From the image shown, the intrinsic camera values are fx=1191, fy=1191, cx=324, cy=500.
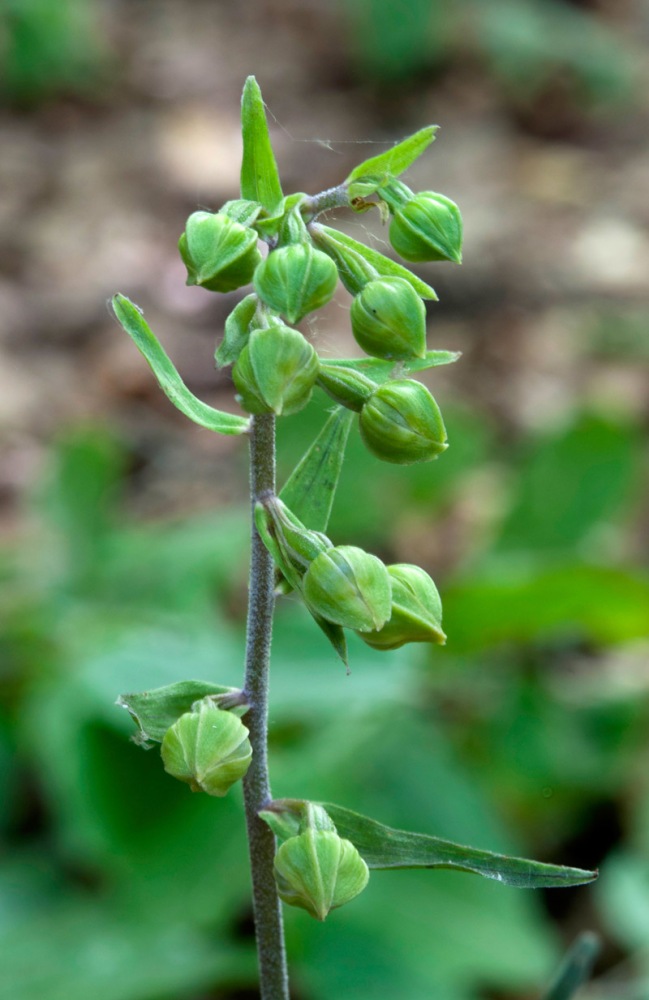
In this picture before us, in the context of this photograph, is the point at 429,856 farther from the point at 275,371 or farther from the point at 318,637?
the point at 318,637

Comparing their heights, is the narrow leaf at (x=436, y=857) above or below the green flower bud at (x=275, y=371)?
below

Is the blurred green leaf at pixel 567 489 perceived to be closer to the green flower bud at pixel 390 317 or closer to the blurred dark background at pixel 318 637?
the blurred dark background at pixel 318 637

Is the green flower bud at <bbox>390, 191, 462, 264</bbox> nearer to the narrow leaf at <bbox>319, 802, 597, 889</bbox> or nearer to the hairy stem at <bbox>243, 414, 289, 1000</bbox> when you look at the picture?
the hairy stem at <bbox>243, 414, 289, 1000</bbox>

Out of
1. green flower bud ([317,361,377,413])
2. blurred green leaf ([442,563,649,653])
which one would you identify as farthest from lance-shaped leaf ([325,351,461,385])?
blurred green leaf ([442,563,649,653])

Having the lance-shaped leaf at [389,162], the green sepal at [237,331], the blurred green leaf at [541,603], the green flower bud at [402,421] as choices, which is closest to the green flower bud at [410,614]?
the green flower bud at [402,421]

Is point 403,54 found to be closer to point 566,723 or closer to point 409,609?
point 566,723

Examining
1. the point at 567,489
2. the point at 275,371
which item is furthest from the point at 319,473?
the point at 567,489

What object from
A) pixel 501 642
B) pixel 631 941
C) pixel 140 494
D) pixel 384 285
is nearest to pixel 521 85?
pixel 140 494
